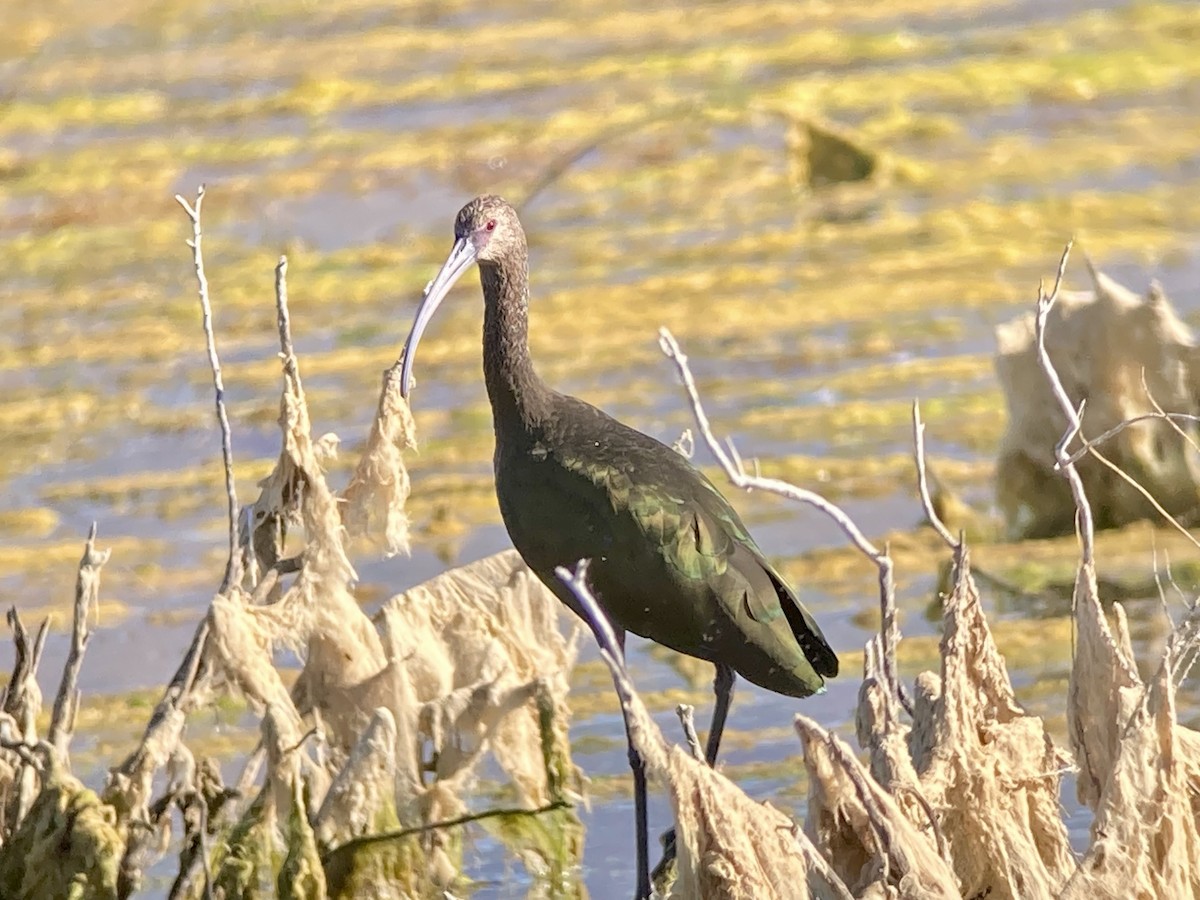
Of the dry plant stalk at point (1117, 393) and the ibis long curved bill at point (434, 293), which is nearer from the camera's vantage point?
the ibis long curved bill at point (434, 293)

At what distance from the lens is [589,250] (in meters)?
12.0

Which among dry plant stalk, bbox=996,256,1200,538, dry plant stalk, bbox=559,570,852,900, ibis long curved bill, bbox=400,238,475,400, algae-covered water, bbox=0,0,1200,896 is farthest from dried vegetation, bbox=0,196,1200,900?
dry plant stalk, bbox=996,256,1200,538

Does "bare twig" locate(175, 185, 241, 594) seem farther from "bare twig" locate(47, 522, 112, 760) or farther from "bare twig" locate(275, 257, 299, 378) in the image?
"bare twig" locate(47, 522, 112, 760)

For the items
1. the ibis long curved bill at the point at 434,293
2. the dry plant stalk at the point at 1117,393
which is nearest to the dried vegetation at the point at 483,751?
the ibis long curved bill at the point at 434,293

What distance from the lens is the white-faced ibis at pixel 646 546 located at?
16.9 feet

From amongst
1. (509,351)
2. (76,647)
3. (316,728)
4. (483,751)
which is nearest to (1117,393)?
(509,351)

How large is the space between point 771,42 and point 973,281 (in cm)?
492

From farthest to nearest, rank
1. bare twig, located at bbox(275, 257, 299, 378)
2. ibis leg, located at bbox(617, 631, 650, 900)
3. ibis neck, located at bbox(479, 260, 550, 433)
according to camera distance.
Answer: ibis neck, located at bbox(479, 260, 550, 433) < ibis leg, located at bbox(617, 631, 650, 900) < bare twig, located at bbox(275, 257, 299, 378)

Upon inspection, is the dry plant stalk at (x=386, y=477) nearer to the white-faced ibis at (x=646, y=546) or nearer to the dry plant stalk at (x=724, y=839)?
the white-faced ibis at (x=646, y=546)

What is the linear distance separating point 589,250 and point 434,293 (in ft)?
21.8

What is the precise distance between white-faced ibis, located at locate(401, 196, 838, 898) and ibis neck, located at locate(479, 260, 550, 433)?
0.02 meters

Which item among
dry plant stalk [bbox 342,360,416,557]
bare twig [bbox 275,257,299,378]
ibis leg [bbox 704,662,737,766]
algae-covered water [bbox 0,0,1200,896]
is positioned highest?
bare twig [bbox 275,257,299,378]

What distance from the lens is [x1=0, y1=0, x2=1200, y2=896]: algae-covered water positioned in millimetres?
7938

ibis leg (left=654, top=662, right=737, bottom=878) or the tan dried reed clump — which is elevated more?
the tan dried reed clump
